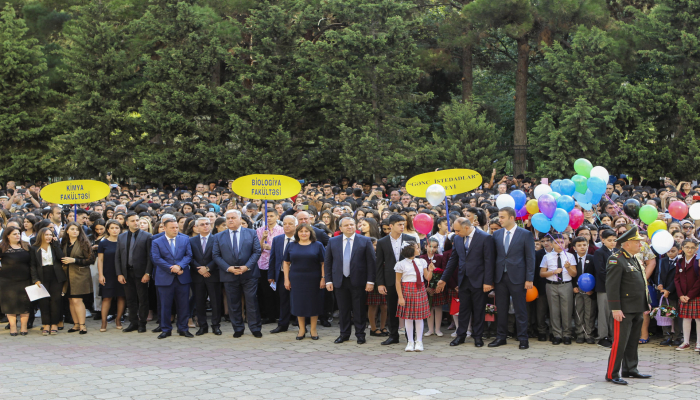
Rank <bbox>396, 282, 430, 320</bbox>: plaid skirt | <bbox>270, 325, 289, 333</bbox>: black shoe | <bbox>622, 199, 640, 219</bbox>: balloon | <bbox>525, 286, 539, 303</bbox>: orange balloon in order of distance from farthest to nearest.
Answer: <bbox>622, 199, 640, 219</bbox>: balloon → <bbox>270, 325, 289, 333</bbox>: black shoe → <bbox>525, 286, 539, 303</bbox>: orange balloon → <bbox>396, 282, 430, 320</bbox>: plaid skirt

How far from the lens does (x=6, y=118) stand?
26.4m

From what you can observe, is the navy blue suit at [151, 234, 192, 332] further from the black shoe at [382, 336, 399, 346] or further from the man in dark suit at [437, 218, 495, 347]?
the man in dark suit at [437, 218, 495, 347]

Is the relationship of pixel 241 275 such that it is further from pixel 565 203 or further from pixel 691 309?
pixel 691 309

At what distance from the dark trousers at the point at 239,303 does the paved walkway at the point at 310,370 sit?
0.23 m

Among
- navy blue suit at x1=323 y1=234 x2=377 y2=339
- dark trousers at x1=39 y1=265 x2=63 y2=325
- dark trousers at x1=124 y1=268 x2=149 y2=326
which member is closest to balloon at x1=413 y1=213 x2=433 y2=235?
navy blue suit at x1=323 y1=234 x2=377 y2=339

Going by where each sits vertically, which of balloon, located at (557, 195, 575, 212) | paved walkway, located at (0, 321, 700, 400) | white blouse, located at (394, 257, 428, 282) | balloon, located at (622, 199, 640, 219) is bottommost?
paved walkway, located at (0, 321, 700, 400)

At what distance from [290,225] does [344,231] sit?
2.86 ft

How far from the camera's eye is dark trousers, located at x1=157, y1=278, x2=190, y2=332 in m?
9.77

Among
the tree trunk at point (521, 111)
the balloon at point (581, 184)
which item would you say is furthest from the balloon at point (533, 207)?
the tree trunk at point (521, 111)

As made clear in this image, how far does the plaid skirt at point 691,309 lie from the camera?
851 centimetres

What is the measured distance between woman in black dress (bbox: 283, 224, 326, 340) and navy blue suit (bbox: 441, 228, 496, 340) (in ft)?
5.51

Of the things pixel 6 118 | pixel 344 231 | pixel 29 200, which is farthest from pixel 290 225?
pixel 6 118

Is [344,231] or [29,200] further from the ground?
[29,200]

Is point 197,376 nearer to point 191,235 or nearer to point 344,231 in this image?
point 344,231
